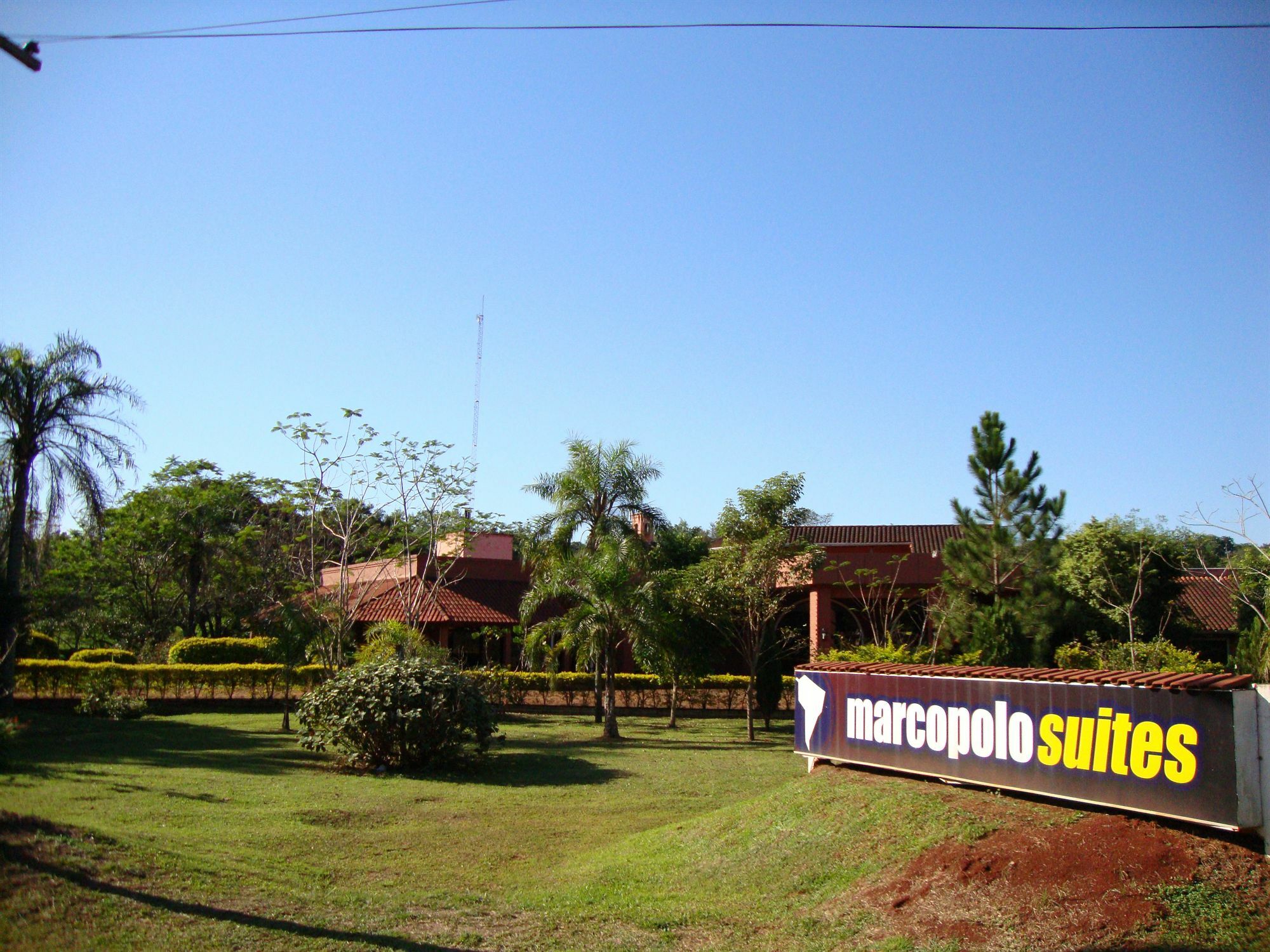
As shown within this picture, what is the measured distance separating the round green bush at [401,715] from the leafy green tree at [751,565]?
9630 mm

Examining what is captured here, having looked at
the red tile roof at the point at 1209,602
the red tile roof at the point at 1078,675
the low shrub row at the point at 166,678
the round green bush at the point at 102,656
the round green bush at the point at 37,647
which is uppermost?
the red tile roof at the point at 1209,602

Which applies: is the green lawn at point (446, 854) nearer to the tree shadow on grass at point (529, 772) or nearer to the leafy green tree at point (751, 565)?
the tree shadow on grass at point (529, 772)

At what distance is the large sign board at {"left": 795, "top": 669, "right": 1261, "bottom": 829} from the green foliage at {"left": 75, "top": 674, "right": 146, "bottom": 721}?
19.2m

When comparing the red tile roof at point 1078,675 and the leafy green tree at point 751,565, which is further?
the leafy green tree at point 751,565

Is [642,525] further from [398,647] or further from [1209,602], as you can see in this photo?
[1209,602]

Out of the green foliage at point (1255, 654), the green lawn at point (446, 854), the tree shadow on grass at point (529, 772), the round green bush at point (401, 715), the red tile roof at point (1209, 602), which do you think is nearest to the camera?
the green lawn at point (446, 854)

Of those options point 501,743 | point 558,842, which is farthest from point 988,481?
point 558,842

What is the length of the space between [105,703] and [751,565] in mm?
16830

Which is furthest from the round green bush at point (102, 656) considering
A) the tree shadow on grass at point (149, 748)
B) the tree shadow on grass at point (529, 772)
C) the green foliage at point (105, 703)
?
the tree shadow on grass at point (529, 772)

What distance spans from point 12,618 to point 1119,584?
2900 centimetres

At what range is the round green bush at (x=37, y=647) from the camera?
27.1 meters

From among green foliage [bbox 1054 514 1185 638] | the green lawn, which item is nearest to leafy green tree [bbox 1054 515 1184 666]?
green foliage [bbox 1054 514 1185 638]

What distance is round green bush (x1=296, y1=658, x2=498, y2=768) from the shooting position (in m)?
18.4

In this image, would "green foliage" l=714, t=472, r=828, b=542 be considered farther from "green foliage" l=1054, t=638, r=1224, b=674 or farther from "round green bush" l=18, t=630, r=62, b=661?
"round green bush" l=18, t=630, r=62, b=661
